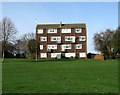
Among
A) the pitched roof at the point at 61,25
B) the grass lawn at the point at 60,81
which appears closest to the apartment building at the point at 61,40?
the pitched roof at the point at 61,25

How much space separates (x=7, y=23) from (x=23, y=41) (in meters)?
43.0

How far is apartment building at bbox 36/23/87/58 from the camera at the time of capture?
12175 centimetres

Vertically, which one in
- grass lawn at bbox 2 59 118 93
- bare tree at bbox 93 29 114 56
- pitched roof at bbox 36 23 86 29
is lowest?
grass lawn at bbox 2 59 118 93

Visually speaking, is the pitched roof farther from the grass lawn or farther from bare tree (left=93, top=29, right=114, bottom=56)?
the grass lawn

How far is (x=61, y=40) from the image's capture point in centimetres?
12356

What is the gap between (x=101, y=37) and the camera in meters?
119

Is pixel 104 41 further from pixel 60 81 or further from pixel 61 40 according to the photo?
pixel 60 81

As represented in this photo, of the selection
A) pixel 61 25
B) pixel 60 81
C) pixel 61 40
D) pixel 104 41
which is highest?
pixel 61 25

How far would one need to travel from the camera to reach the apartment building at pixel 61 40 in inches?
4793

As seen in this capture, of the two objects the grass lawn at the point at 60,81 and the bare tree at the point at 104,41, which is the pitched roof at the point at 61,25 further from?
the grass lawn at the point at 60,81

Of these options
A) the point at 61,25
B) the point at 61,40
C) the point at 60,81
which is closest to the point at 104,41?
the point at 61,40

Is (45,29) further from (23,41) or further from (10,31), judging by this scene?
(10,31)

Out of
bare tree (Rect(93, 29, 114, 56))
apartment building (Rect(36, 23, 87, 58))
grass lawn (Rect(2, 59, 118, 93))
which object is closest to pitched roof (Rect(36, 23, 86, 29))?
apartment building (Rect(36, 23, 87, 58))

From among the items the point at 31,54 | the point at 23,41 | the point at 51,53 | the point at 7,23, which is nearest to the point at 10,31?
the point at 7,23
